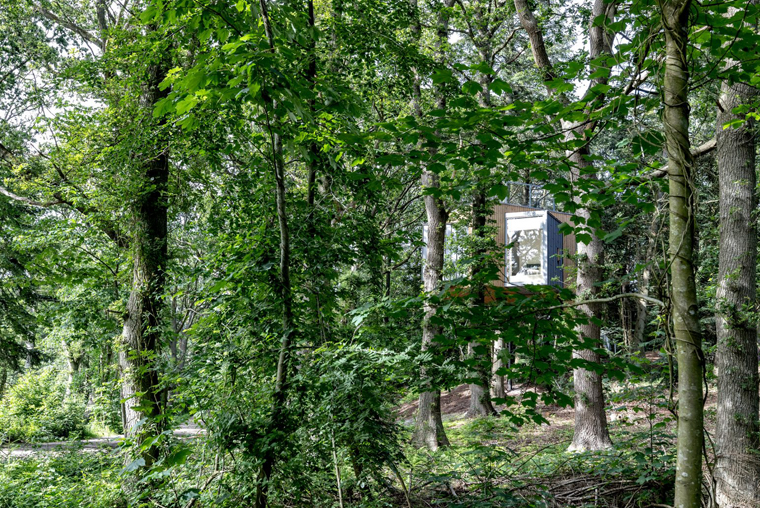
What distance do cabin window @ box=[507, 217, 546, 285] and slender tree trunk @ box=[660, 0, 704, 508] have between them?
16.0 meters

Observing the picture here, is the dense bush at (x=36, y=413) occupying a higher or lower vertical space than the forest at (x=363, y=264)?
lower

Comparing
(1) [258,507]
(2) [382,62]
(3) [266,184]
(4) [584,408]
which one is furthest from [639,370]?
(4) [584,408]

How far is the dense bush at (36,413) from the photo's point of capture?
13.6 meters

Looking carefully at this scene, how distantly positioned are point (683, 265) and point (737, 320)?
5.67m

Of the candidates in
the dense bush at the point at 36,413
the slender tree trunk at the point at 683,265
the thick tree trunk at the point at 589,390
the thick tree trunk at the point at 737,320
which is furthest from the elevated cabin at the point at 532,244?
the slender tree trunk at the point at 683,265

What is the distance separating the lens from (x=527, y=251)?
1775cm

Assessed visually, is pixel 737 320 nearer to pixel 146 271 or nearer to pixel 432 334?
pixel 432 334

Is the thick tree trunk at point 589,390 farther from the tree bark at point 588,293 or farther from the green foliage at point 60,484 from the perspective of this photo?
the green foliage at point 60,484

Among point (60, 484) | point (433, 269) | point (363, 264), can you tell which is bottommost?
point (60, 484)

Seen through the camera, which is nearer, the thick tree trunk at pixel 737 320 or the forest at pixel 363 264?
the forest at pixel 363 264

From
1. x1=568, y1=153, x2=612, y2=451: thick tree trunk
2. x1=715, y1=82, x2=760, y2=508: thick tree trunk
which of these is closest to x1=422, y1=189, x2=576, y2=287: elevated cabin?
x1=568, y1=153, x2=612, y2=451: thick tree trunk

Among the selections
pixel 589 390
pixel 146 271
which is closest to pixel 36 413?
pixel 146 271

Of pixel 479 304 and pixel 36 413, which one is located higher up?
pixel 479 304

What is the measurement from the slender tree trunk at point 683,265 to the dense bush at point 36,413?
13537 mm
